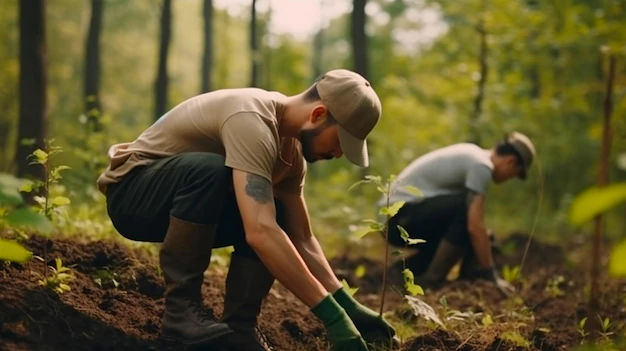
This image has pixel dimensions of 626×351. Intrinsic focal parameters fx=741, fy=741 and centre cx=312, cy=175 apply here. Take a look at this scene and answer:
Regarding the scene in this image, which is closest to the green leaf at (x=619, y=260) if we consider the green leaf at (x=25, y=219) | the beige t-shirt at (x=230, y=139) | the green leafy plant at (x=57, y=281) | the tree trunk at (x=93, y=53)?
the green leaf at (x=25, y=219)

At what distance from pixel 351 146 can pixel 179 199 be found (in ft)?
2.56

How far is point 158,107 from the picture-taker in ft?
37.4

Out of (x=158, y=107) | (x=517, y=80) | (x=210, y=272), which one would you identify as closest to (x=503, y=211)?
(x=517, y=80)

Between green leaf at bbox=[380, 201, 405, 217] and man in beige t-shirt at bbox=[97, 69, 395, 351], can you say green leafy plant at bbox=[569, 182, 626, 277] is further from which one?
green leaf at bbox=[380, 201, 405, 217]

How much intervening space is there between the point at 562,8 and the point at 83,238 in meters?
10.0

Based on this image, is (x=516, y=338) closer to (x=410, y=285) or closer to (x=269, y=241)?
(x=410, y=285)

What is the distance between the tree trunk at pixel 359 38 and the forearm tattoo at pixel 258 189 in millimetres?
8293

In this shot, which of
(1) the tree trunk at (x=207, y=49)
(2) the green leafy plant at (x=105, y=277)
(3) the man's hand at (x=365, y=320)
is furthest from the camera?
(1) the tree trunk at (x=207, y=49)

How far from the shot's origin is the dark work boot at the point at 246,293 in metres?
3.31

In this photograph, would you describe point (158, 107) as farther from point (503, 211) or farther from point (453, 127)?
point (503, 211)

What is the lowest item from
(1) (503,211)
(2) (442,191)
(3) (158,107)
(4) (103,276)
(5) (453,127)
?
(1) (503,211)

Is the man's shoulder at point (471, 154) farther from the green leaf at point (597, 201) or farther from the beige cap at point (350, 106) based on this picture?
the green leaf at point (597, 201)

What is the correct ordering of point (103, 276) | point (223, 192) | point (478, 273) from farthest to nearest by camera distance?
1. point (478, 273)
2. point (103, 276)
3. point (223, 192)

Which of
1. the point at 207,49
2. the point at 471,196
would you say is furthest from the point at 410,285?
the point at 207,49
